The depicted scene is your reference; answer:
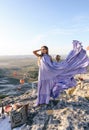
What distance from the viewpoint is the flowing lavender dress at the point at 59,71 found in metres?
10.4

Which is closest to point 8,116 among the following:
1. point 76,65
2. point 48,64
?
point 48,64

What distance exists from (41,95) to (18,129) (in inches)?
66.1

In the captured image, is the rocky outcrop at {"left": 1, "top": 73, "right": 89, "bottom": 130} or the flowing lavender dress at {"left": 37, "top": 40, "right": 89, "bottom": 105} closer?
the rocky outcrop at {"left": 1, "top": 73, "right": 89, "bottom": 130}

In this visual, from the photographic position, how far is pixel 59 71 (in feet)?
34.6

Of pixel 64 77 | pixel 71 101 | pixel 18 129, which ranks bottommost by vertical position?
pixel 18 129

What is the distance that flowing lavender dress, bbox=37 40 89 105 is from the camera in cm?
1043

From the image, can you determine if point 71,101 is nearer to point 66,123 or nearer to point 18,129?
point 66,123

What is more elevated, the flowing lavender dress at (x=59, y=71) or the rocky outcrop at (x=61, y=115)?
the flowing lavender dress at (x=59, y=71)

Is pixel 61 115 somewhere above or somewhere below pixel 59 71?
below

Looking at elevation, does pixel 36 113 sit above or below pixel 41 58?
below

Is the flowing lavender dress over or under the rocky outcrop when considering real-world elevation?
over

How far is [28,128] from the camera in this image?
9.73m

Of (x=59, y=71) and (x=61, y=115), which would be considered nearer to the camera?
(x=61, y=115)

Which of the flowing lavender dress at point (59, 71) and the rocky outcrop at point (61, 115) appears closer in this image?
the rocky outcrop at point (61, 115)
